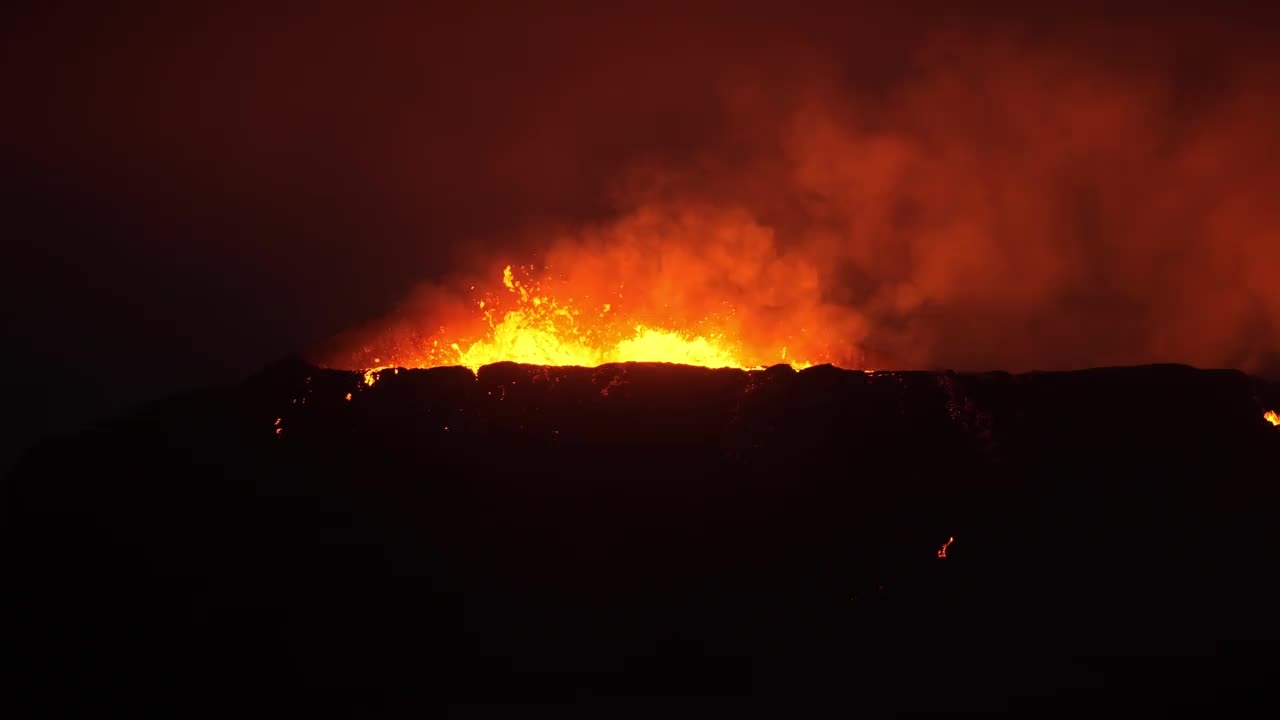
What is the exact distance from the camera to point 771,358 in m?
26.0

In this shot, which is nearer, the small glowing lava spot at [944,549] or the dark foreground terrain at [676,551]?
the dark foreground terrain at [676,551]

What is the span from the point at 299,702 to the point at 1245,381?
55.3ft

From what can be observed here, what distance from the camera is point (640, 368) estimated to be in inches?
714

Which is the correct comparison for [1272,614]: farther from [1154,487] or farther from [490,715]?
[490,715]

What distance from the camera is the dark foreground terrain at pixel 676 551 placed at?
1616cm

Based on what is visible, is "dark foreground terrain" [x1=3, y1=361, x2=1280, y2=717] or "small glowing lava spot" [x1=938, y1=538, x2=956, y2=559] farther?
"small glowing lava spot" [x1=938, y1=538, x2=956, y2=559]

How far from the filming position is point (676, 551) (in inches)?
665

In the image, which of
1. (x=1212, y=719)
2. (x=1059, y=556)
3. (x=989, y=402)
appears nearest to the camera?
(x=1212, y=719)

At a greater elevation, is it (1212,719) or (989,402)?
(989,402)

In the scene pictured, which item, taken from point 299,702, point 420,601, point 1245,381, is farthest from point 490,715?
point 1245,381

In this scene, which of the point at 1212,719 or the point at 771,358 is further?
the point at 771,358

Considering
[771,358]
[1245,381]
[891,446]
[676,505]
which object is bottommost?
[676,505]

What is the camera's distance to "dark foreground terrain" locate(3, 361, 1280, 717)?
16.2 metres

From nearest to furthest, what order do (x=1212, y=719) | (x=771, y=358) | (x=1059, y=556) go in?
(x=1212, y=719) → (x=1059, y=556) → (x=771, y=358)
